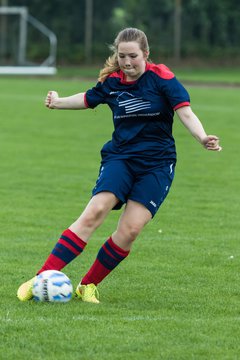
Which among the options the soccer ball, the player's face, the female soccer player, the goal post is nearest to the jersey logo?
the female soccer player

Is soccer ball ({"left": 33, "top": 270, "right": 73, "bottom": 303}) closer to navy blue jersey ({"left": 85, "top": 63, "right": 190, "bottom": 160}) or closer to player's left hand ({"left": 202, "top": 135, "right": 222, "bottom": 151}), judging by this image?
navy blue jersey ({"left": 85, "top": 63, "right": 190, "bottom": 160})

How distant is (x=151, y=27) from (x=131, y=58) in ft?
167

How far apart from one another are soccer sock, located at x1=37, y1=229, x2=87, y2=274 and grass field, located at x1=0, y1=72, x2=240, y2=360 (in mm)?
320

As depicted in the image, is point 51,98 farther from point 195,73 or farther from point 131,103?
point 195,73

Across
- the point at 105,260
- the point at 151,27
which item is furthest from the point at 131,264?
the point at 151,27

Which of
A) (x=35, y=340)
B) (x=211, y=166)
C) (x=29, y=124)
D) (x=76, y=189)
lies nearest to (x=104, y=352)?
(x=35, y=340)

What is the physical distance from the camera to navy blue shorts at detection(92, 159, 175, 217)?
7168 mm

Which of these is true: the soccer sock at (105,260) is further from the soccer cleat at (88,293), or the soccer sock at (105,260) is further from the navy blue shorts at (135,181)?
the navy blue shorts at (135,181)

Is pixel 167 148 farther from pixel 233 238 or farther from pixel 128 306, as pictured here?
pixel 233 238

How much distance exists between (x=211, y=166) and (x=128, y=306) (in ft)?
33.4

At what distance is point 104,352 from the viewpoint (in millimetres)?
5855

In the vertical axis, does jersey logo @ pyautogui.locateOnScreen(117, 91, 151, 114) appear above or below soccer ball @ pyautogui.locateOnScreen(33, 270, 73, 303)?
above

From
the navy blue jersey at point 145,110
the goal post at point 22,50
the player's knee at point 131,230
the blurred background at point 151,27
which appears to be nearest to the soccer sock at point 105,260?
the player's knee at point 131,230

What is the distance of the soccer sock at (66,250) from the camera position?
7195mm
